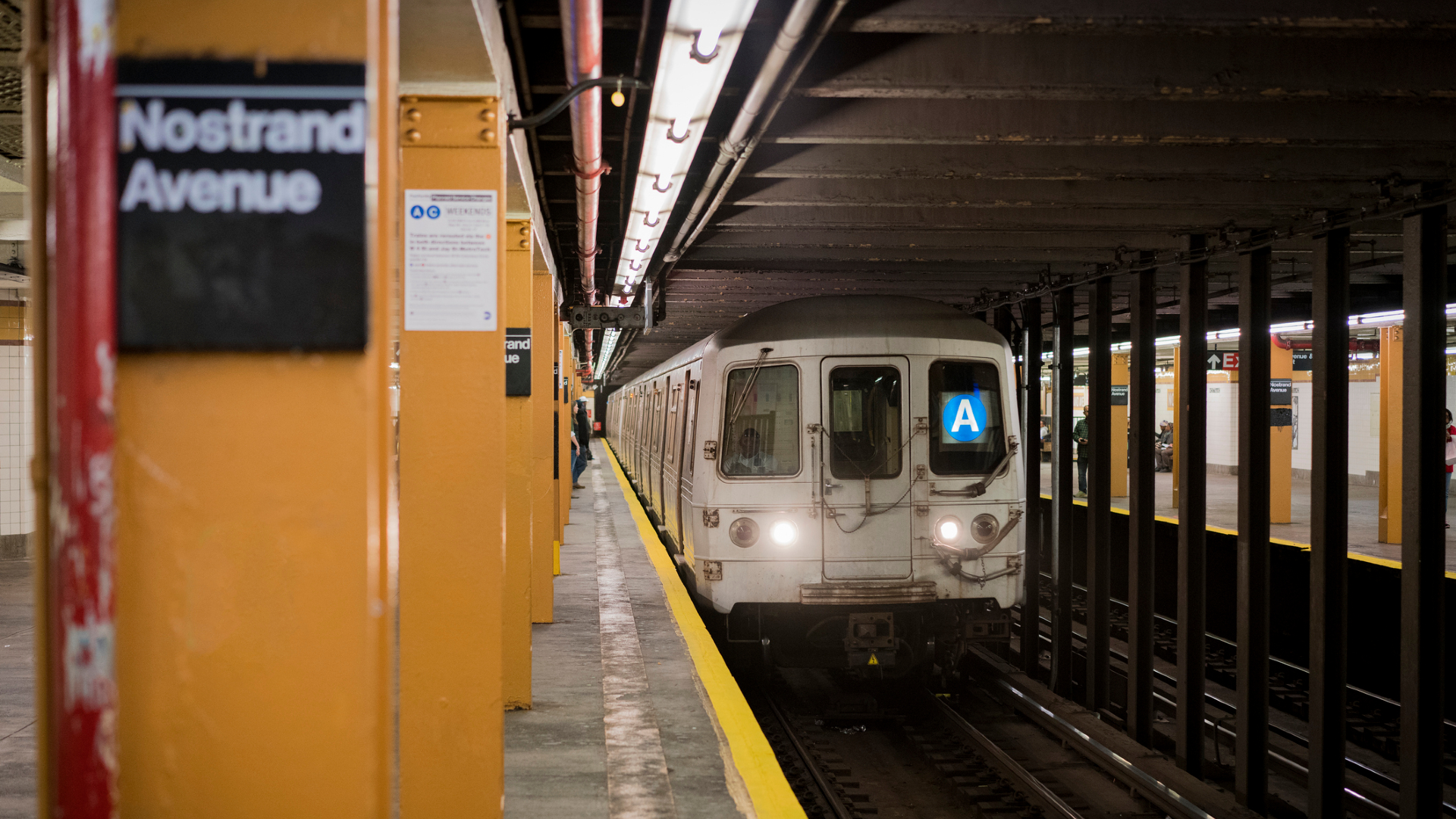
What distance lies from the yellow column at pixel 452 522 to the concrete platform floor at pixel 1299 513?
7419mm

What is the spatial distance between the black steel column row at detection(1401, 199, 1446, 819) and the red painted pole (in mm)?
5949

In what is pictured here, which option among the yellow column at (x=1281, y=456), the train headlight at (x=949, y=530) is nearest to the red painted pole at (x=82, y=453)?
the train headlight at (x=949, y=530)

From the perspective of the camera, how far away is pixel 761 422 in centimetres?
768

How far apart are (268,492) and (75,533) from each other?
1.11ft

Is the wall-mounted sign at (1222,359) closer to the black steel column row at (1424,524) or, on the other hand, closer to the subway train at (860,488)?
the subway train at (860,488)

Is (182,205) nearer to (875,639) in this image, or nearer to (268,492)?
(268,492)

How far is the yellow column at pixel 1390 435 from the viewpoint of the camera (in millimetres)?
13336

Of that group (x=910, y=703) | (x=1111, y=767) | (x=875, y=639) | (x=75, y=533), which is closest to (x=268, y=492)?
(x=75, y=533)

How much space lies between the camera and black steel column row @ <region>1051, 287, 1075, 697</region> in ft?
29.8

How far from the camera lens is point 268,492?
1888mm

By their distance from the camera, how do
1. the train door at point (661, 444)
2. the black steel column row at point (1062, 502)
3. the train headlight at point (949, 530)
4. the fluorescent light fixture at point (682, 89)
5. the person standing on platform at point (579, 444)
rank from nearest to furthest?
the fluorescent light fixture at point (682, 89), the train headlight at point (949, 530), the black steel column row at point (1062, 502), the train door at point (661, 444), the person standing on platform at point (579, 444)

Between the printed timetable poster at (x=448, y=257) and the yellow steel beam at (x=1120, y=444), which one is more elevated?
the printed timetable poster at (x=448, y=257)

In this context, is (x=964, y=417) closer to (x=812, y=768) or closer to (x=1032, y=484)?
(x=812, y=768)

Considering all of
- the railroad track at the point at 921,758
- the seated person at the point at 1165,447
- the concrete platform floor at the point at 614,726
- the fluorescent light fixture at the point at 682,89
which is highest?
the fluorescent light fixture at the point at 682,89
